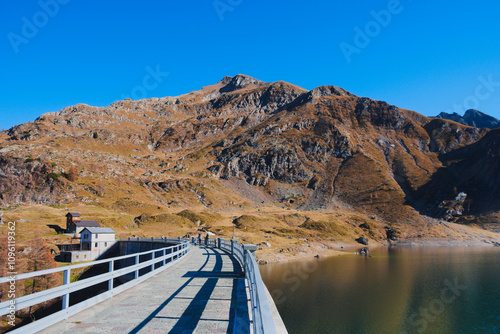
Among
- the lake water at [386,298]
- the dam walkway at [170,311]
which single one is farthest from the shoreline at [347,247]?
the dam walkway at [170,311]

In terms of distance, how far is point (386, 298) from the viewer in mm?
36781

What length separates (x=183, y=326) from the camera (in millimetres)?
7531

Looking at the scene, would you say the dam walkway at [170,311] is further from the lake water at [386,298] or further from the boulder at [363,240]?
the boulder at [363,240]

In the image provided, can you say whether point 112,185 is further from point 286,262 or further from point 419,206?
point 419,206

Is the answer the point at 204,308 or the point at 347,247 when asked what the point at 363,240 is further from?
the point at 204,308

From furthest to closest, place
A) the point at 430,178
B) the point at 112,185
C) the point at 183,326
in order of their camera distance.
A: the point at 430,178 → the point at 112,185 → the point at 183,326

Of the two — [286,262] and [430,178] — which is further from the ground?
[430,178]

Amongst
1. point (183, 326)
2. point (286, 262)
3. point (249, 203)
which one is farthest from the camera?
point (249, 203)

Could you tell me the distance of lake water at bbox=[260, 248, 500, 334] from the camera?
91.1 ft


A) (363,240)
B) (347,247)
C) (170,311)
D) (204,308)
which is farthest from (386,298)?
(363,240)

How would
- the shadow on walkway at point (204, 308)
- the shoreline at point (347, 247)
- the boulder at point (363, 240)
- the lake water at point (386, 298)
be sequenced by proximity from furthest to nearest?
1. the boulder at point (363, 240)
2. the shoreline at point (347, 247)
3. the lake water at point (386, 298)
4. the shadow on walkway at point (204, 308)

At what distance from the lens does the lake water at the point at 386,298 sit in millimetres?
27781

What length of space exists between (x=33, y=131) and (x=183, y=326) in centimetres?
22469

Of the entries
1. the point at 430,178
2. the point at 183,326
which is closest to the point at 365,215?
the point at 430,178
